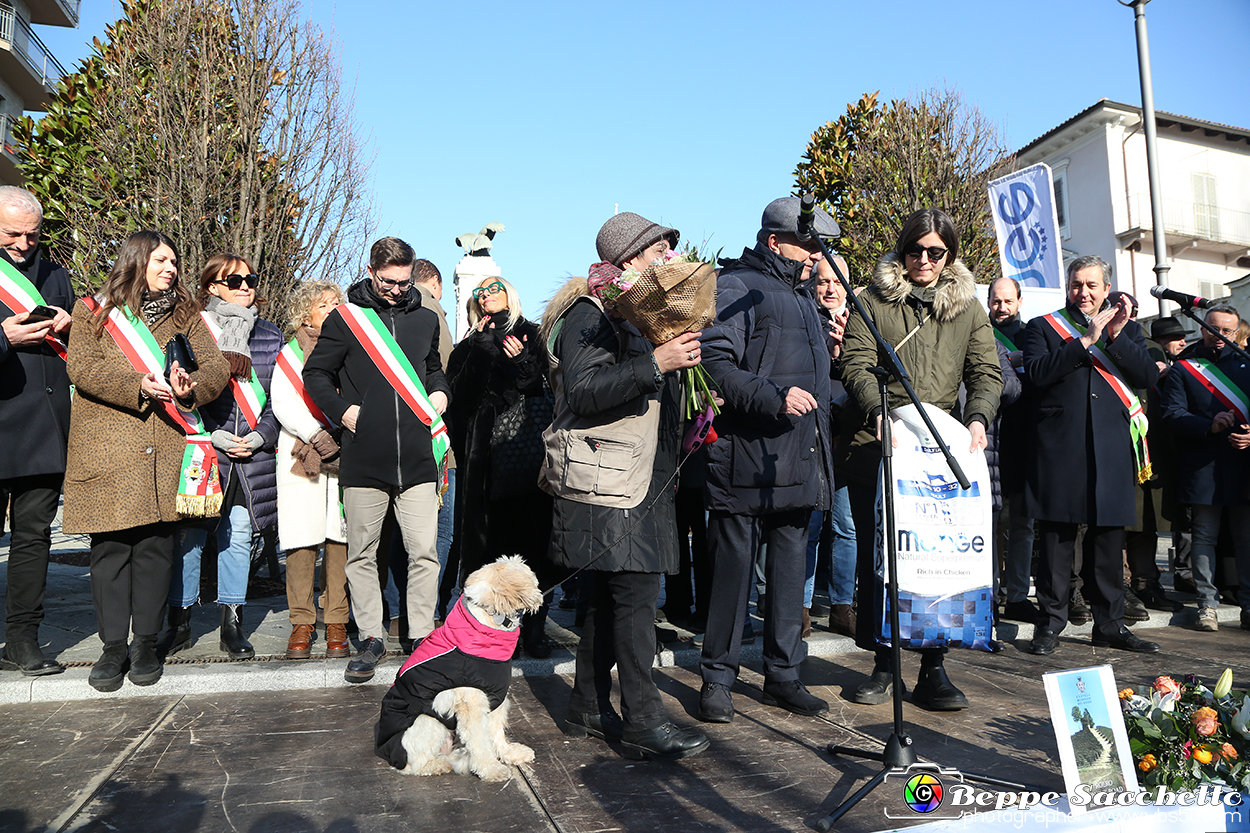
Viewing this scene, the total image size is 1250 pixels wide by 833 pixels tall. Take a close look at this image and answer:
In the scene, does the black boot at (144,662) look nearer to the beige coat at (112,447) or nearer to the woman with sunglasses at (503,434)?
the beige coat at (112,447)

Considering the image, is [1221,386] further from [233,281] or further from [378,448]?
[233,281]

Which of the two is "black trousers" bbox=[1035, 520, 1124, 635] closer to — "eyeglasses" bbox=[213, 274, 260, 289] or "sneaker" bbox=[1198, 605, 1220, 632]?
"sneaker" bbox=[1198, 605, 1220, 632]

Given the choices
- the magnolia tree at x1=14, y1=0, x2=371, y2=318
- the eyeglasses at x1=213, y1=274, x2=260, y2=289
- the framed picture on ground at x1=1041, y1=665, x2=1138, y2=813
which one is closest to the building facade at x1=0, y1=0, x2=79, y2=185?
the magnolia tree at x1=14, y1=0, x2=371, y2=318

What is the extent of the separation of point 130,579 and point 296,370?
1436mm

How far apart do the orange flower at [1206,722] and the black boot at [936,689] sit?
4.46 ft

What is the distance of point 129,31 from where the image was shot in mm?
11359

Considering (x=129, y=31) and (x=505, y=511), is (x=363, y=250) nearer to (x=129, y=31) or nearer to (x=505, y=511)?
(x=129, y=31)

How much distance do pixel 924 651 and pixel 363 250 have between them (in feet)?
34.4

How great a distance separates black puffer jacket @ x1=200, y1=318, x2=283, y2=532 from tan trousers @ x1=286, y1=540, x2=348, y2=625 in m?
0.35

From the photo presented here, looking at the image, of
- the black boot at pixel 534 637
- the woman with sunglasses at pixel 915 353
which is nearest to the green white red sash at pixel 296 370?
the black boot at pixel 534 637

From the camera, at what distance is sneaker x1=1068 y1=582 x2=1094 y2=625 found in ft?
20.5

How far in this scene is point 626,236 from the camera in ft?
12.5

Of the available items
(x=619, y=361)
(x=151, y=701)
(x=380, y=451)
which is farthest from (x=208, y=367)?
(x=619, y=361)

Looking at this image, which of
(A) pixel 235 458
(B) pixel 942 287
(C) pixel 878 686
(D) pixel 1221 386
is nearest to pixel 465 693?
(C) pixel 878 686
